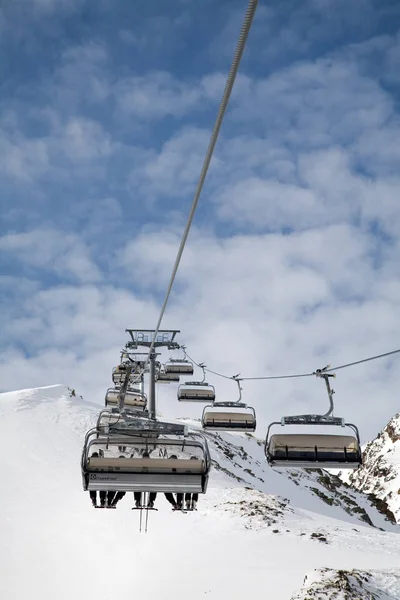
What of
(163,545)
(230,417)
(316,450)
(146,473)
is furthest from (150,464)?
(163,545)

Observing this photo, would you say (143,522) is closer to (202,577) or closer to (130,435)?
(202,577)

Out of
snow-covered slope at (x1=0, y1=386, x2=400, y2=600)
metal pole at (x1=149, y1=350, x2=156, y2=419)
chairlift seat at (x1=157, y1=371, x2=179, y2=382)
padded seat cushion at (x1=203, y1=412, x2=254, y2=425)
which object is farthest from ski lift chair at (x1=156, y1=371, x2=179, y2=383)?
padded seat cushion at (x1=203, y1=412, x2=254, y2=425)

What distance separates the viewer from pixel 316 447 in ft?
30.7

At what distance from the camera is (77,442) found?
137 ft

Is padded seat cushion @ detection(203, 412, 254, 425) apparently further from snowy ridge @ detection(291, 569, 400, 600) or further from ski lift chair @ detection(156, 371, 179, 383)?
ski lift chair @ detection(156, 371, 179, 383)

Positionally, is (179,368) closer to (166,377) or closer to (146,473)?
(166,377)

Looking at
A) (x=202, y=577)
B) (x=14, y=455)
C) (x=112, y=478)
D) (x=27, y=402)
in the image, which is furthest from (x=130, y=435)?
(x=27, y=402)

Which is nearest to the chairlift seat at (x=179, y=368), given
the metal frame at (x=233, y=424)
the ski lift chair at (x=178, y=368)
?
the ski lift chair at (x=178, y=368)

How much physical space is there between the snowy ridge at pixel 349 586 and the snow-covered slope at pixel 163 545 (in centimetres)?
94

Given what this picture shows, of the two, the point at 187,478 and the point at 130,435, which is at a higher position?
the point at 130,435

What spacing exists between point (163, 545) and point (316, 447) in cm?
1455

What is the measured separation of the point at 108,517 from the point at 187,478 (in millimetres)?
18825

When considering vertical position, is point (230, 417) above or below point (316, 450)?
above

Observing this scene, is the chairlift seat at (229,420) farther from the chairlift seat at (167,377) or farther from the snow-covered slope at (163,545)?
the chairlift seat at (167,377)
